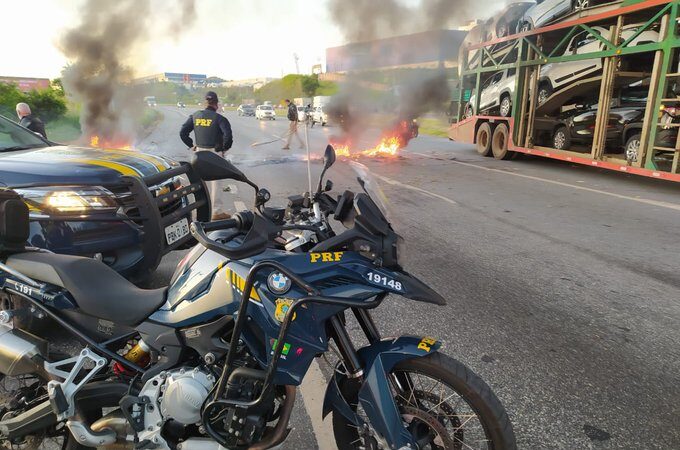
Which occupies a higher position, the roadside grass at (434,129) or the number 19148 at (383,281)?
the number 19148 at (383,281)

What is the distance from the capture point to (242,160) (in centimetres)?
A: 1439

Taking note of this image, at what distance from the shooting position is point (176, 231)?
414cm

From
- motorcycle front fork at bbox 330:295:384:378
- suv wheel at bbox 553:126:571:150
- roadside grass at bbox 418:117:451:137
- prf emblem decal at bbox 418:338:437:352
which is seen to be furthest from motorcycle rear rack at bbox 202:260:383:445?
roadside grass at bbox 418:117:451:137

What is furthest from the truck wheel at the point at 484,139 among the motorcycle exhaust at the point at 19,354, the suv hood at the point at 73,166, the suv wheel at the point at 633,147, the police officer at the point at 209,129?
the motorcycle exhaust at the point at 19,354

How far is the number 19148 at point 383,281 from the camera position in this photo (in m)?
1.87

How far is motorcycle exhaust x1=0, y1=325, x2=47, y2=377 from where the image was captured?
7.16 ft

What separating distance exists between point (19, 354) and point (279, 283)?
1297 mm

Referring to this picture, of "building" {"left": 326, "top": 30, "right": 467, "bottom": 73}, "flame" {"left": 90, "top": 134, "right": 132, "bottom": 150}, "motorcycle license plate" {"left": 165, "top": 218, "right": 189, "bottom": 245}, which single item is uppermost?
"building" {"left": 326, "top": 30, "right": 467, "bottom": 73}

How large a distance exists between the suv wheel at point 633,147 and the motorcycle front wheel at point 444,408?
9877 mm

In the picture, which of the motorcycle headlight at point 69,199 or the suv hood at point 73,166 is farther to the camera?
the suv hood at point 73,166

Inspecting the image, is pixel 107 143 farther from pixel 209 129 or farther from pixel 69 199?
pixel 69 199

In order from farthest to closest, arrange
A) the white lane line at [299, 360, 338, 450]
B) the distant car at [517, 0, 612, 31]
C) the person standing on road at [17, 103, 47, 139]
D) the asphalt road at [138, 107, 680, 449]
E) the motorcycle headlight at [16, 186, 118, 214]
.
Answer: the distant car at [517, 0, 612, 31]
the person standing on road at [17, 103, 47, 139]
the motorcycle headlight at [16, 186, 118, 214]
the asphalt road at [138, 107, 680, 449]
the white lane line at [299, 360, 338, 450]

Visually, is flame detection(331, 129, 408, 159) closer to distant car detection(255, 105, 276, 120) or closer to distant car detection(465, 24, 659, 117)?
distant car detection(465, 24, 659, 117)

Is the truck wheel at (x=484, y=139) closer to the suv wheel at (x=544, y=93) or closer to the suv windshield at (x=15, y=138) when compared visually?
the suv wheel at (x=544, y=93)
